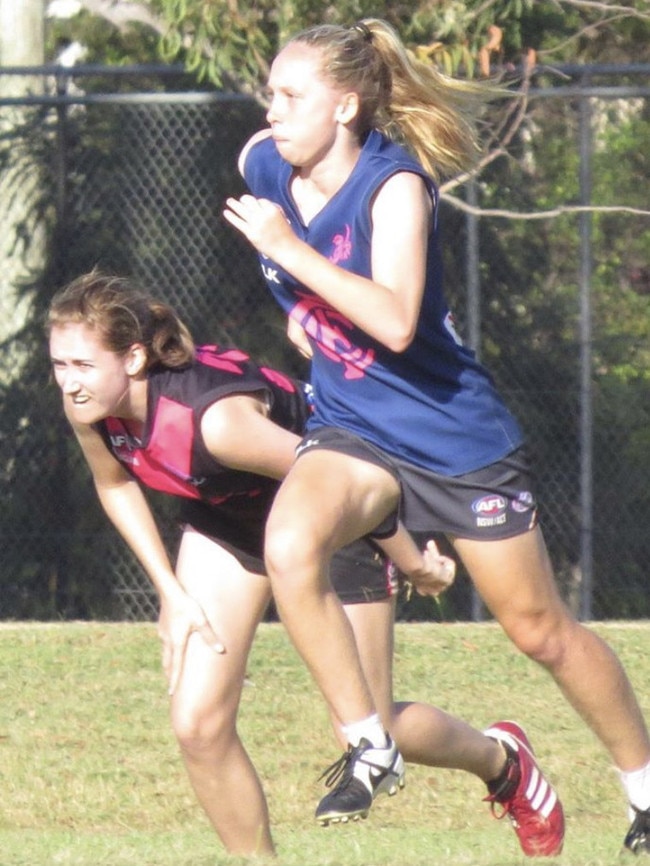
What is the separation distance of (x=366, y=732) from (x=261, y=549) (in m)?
0.75

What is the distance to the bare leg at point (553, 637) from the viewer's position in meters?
A: 4.19

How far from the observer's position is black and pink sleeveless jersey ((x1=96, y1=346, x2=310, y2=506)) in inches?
170

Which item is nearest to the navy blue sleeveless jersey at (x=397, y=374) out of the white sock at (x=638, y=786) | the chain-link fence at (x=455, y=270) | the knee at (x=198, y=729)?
the knee at (x=198, y=729)

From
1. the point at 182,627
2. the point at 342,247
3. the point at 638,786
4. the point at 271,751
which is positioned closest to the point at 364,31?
the point at 342,247

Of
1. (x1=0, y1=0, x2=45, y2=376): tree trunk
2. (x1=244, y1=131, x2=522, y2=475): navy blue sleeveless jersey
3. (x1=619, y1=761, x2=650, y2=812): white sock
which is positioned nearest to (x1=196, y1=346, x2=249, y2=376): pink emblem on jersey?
(x1=244, y1=131, x2=522, y2=475): navy blue sleeveless jersey

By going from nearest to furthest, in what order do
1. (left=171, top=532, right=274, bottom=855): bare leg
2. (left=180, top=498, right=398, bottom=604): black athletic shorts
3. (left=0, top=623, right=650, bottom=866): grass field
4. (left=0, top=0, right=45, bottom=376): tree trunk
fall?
(left=171, top=532, right=274, bottom=855): bare leg < (left=180, top=498, right=398, bottom=604): black athletic shorts < (left=0, top=623, right=650, bottom=866): grass field < (left=0, top=0, right=45, bottom=376): tree trunk

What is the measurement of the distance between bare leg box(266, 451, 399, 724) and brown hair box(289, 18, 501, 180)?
86 centimetres

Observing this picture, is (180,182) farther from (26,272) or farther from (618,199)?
(618,199)

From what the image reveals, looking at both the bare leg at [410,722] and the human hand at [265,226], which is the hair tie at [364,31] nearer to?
the human hand at [265,226]

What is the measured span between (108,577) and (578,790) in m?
3.41

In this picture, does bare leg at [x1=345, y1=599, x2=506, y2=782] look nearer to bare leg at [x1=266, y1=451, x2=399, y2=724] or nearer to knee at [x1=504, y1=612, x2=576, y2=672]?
knee at [x1=504, y1=612, x2=576, y2=672]

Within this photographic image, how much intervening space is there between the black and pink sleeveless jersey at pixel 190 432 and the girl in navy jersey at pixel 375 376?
9.9 inches

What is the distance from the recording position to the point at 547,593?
4254mm

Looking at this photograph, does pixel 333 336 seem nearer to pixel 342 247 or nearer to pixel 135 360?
pixel 342 247
